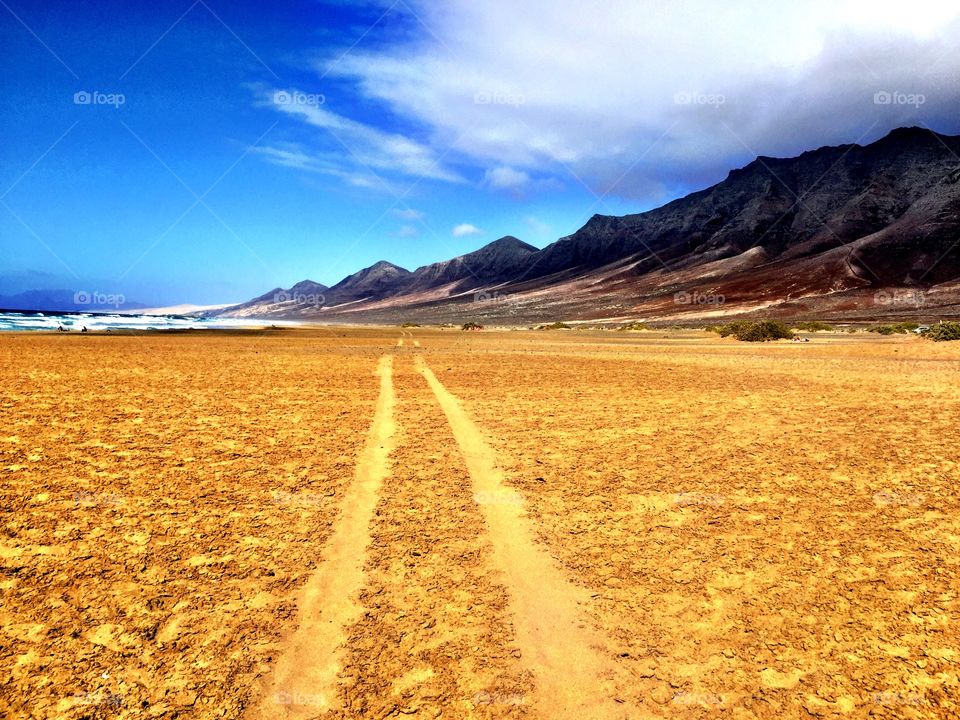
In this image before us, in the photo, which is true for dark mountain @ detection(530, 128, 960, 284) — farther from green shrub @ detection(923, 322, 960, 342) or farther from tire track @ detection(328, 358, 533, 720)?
tire track @ detection(328, 358, 533, 720)

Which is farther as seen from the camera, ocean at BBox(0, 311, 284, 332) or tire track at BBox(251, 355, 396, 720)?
ocean at BBox(0, 311, 284, 332)

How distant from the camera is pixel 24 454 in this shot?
26.5ft

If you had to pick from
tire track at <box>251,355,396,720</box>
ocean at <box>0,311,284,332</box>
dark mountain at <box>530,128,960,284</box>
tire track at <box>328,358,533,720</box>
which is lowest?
tire track at <box>328,358,533,720</box>

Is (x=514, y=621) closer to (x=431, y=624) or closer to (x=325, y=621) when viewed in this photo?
(x=431, y=624)

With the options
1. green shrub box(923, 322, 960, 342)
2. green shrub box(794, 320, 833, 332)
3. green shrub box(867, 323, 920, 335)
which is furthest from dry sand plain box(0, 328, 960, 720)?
green shrub box(794, 320, 833, 332)

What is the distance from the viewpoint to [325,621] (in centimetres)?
441

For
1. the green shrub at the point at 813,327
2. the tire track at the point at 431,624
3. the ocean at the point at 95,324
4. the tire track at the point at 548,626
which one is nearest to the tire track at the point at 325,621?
the tire track at the point at 431,624

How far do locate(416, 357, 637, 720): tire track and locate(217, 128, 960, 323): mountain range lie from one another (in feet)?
291

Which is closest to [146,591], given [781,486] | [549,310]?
[781,486]

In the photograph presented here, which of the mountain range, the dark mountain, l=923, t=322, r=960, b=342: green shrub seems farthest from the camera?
the dark mountain

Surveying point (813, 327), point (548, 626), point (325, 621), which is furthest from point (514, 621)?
point (813, 327)

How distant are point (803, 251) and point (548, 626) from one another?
525 ft

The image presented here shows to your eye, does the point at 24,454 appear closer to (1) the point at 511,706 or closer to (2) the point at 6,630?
(2) the point at 6,630

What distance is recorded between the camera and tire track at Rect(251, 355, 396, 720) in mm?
3564
